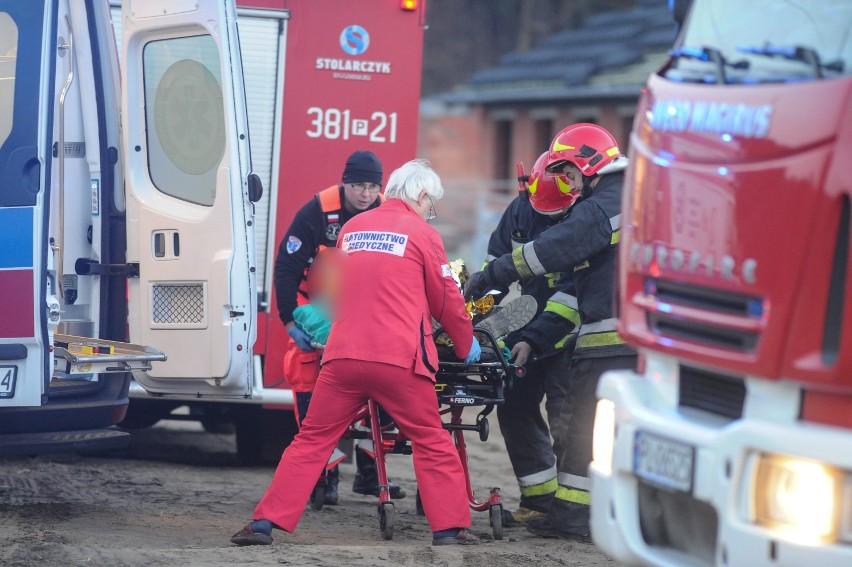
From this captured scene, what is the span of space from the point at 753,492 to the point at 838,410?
1.05 feet

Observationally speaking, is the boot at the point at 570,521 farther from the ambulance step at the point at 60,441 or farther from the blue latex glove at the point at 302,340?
the ambulance step at the point at 60,441

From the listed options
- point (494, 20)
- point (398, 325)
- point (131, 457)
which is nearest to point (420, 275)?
point (398, 325)

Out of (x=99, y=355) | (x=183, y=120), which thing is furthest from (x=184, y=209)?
(x=99, y=355)

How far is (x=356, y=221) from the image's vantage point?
5.79 metres

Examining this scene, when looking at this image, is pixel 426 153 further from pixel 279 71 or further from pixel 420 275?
pixel 420 275

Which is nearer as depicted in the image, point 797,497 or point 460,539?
point 797,497

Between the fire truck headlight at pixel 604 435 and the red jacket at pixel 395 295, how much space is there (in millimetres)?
1328

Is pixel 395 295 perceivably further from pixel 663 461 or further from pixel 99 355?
pixel 663 461

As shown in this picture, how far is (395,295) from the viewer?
5590 mm

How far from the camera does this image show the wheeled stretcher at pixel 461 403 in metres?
5.98

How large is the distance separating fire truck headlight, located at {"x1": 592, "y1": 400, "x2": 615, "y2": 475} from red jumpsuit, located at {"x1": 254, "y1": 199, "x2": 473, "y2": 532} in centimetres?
133

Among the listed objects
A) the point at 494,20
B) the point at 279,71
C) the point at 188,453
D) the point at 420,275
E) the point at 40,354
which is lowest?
the point at 188,453

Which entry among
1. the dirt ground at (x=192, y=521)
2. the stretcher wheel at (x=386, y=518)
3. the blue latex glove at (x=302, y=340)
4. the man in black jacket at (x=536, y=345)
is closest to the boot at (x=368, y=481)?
the dirt ground at (x=192, y=521)

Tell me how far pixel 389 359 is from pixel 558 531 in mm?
1336
